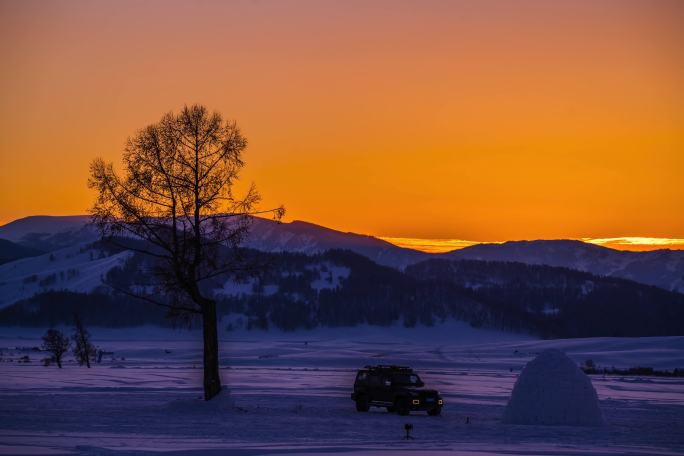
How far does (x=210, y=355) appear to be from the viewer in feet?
119

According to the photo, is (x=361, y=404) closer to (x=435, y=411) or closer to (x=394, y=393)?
(x=394, y=393)

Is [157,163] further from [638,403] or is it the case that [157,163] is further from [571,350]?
[571,350]

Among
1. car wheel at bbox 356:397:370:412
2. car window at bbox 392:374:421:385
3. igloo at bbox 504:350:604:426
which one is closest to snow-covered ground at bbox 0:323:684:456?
car wheel at bbox 356:397:370:412

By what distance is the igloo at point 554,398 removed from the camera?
32.2 metres

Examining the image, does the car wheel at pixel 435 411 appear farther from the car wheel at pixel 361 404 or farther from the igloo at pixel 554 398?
the igloo at pixel 554 398

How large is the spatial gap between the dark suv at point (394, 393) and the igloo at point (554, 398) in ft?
12.0

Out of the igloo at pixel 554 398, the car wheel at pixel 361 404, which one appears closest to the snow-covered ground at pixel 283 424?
the car wheel at pixel 361 404

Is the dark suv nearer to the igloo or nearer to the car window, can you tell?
the car window

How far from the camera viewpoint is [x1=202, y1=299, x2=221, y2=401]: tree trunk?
118ft

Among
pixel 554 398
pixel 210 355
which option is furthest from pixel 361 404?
pixel 554 398

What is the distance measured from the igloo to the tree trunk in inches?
427

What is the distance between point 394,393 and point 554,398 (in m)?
6.52

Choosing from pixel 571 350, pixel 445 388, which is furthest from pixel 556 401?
pixel 571 350

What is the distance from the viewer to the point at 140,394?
43438 mm
